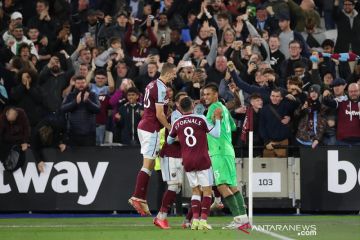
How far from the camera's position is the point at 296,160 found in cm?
2209

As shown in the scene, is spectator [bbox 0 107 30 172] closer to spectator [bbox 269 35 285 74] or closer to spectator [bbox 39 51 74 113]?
spectator [bbox 39 51 74 113]

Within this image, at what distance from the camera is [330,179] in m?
22.0

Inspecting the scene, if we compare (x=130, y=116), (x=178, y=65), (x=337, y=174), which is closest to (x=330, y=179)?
(x=337, y=174)

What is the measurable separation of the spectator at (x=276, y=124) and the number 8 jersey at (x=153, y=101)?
4.58 m

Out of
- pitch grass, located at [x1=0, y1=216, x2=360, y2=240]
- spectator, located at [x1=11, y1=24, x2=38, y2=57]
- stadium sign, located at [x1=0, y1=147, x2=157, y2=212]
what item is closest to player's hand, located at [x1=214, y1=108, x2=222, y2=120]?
pitch grass, located at [x1=0, y1=216, x2=360, y2=240]

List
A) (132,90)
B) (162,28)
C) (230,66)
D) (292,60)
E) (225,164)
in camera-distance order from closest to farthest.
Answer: (225,164)
(230,66)
(132,90)
(292,60)
(162,28)

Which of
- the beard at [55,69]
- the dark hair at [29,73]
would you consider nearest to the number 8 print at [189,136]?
the dark hair at [29,73]

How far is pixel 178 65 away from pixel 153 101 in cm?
649

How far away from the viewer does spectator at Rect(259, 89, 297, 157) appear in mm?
21891

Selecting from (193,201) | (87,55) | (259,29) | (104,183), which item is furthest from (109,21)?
(193,201)

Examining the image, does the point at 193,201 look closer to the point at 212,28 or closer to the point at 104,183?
the point at 104,183

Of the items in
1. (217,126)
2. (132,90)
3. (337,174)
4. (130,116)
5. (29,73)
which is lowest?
(337,174)

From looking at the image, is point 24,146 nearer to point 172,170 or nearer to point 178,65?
point 178,65

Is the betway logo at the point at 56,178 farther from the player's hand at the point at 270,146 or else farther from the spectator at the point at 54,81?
the player's hand at the point at 270,146
